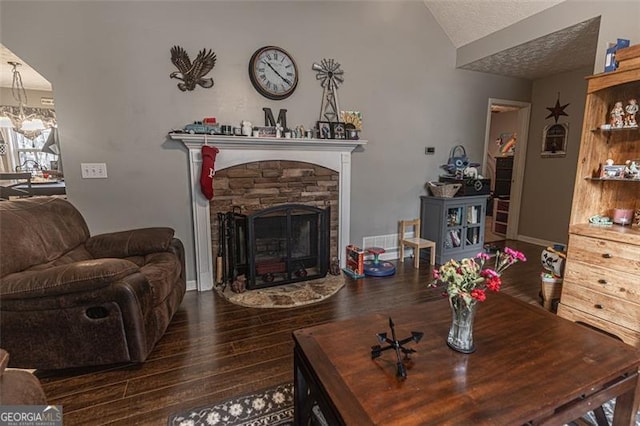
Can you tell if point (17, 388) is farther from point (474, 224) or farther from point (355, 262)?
point (474, 224)

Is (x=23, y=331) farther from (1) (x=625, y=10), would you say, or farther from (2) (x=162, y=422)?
(1) (x=625, y=10)

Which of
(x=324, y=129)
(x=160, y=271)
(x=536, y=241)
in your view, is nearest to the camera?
(x=160, y=271)

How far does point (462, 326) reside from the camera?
125 centimetres

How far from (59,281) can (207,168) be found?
145 centimetres

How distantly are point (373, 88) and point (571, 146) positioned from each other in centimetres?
290

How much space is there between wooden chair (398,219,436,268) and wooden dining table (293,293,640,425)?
213cm

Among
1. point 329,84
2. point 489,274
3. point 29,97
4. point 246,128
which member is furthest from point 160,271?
point 29,97

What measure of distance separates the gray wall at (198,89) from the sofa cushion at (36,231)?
1.11 ft

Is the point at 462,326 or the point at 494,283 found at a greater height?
the point at 494,283

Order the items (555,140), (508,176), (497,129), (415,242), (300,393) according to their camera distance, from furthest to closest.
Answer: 1. (497,129)
2. (508,176)
3. (555,140)
4. (415,242)
5. (300,393)

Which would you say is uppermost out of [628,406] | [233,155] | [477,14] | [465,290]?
[477,14]

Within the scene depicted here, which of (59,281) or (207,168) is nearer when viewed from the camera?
(59,281)

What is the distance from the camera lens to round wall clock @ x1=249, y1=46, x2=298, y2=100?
2994 millimetres

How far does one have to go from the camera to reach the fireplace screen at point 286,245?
300 centimetres
